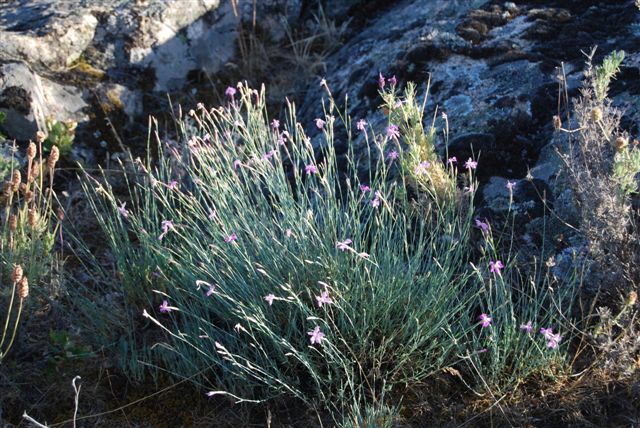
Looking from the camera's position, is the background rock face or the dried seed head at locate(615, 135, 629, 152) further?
the background rock face

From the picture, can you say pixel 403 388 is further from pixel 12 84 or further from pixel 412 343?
pixel 12 84

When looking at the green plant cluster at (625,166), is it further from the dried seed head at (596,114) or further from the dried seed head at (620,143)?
the dried seed head at (596,114)

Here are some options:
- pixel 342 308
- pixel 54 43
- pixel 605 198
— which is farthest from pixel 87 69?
pixel 605 198

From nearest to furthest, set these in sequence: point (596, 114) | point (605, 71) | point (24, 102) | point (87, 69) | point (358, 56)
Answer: point (596, 114) < point (605, 71) < point (24, 102) < point (358, 56) < point (87, 69)

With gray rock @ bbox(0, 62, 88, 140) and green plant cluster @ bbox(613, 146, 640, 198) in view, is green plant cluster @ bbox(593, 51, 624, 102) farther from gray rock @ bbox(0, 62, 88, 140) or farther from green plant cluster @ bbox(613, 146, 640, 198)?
gray rock @ bbox(0, 62, 88, 140)

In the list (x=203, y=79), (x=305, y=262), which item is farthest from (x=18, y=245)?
(x=203, y=79)

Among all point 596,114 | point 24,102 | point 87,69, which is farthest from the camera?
point 87,69

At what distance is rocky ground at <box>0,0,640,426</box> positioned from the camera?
327 centimetres

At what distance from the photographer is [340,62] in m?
4.45

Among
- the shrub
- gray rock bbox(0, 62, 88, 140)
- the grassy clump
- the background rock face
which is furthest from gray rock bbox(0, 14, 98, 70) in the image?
the shrub

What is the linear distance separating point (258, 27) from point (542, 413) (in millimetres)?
Answer: 3441

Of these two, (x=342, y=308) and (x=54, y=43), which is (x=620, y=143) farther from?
(x=54, y=43)

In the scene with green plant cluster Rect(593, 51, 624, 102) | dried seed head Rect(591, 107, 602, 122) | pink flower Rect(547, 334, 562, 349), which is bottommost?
pink flower Rect(547, 334, 562, 349)

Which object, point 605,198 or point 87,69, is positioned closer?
point 605,198
